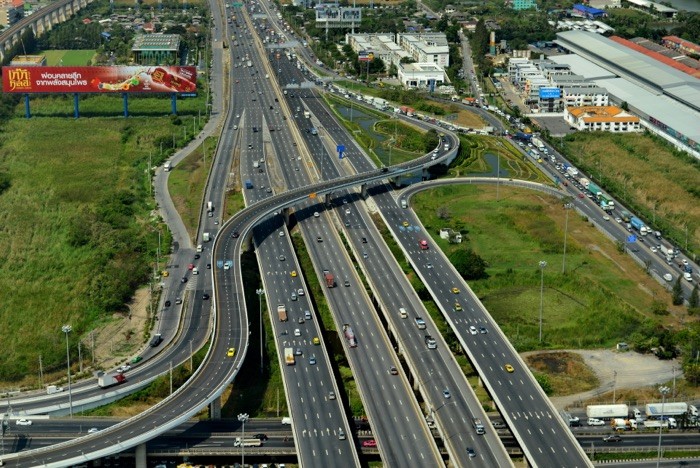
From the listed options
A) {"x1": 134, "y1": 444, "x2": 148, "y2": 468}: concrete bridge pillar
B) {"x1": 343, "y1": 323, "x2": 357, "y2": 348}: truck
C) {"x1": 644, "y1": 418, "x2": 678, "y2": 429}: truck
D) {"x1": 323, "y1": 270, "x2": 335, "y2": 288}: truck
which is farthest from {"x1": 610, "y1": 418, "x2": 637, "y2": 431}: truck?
{"x1": 134, "y1": 444, "x2": 148, "y2": 468}: concrete bridge pillar

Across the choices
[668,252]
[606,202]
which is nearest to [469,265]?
[668,252]

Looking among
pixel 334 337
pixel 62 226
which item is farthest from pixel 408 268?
pixel 62 226

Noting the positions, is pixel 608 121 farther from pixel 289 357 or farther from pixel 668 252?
pixel 289 357

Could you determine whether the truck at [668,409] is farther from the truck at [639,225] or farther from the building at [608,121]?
the building at [608,121]

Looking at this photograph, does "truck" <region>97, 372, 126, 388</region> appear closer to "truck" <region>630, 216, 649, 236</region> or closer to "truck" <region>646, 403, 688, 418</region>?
"truck" <region>646, 403, 688, 418</region>

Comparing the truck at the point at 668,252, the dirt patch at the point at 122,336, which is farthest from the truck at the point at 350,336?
the truck at the point at 668,252

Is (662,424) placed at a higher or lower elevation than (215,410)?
lower
